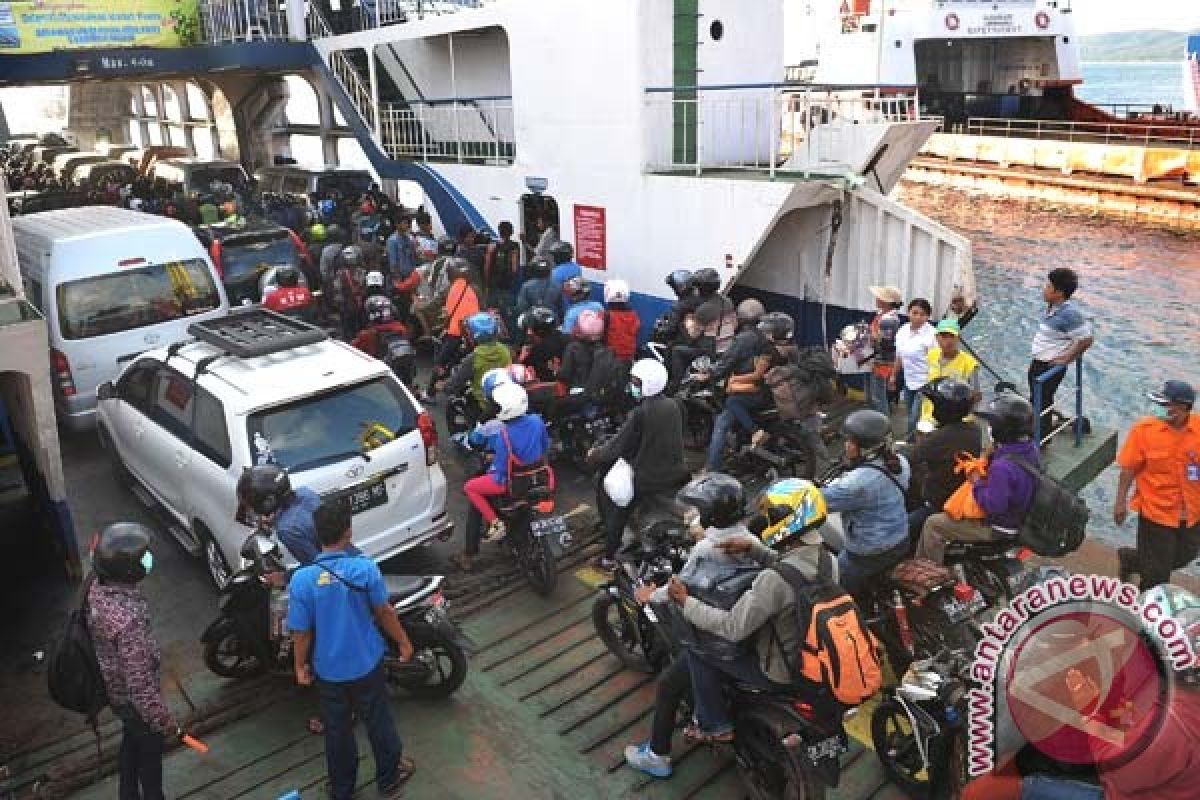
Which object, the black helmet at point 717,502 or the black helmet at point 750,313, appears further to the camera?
the black helmet at point 750,313

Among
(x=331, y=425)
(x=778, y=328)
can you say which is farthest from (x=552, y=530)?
(x=778, y=328)

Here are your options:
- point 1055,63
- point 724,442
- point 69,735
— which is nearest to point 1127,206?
point 1055,63

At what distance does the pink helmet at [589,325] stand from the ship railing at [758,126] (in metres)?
2.71

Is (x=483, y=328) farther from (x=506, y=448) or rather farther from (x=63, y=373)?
(x=63, y=373)

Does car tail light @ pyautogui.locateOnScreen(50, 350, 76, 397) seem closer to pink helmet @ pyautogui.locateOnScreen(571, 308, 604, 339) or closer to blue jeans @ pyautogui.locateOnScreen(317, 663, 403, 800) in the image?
pink helmet @ pyautogui.locateOnScreen(571, 308, 604, 339)

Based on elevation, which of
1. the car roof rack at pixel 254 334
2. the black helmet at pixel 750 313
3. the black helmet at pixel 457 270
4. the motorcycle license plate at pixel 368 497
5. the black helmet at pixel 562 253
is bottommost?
the motorcycle license plate at pixel 368 497

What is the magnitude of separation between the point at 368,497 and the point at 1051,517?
157 inches

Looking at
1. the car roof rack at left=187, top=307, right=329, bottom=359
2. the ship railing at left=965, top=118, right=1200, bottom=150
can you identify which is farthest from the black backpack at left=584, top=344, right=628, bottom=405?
the ship railing at left=965, top=118, right=1200, bottom=150

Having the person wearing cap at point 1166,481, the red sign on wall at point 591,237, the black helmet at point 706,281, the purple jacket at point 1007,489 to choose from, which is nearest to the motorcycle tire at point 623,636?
the purple jacket at point 1007,489

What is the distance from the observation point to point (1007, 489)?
15.4 feet

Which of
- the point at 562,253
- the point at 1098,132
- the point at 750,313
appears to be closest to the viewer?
the point at 750,313

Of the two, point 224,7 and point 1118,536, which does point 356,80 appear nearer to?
point 224,7

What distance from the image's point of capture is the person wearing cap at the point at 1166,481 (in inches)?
209

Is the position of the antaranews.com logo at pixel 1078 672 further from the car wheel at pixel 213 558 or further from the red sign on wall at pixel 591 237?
the red sign on wall at pixel 591 237
